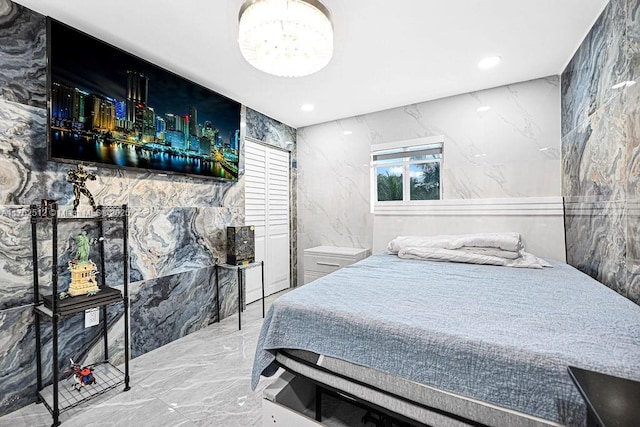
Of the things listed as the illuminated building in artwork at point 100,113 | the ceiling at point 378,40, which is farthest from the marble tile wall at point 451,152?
the illuminated building in artwork at point 100,113

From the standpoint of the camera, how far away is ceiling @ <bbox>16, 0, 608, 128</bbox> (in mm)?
1743

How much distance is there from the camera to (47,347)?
1.81 meters

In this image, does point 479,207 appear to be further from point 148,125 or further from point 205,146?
point 148,125

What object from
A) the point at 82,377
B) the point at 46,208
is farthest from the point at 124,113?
the point at 82,377

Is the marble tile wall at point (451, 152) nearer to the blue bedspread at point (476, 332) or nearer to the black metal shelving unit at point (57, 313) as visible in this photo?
the blue bedspread at point (476, 332)

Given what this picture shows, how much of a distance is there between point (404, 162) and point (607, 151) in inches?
73.3

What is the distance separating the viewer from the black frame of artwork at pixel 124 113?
1.80 meters

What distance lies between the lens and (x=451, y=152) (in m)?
3.12

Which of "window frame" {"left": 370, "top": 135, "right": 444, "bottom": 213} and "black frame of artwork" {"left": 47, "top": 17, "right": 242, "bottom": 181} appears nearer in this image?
"black frame of artwork" {"left": 47, "top": 17, "right": 242, "bottom": 181}

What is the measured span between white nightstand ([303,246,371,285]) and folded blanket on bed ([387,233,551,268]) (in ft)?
2.52

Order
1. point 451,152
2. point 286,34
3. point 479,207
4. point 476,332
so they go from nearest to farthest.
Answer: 1. point 476,332
2. point 286,34
3. point 479,207
4. point 451,152

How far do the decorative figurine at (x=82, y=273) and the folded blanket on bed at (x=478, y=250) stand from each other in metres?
2.42

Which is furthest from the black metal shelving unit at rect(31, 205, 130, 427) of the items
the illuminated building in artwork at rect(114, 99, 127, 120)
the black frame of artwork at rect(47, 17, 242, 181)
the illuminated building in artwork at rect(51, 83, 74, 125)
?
the illuminated building in artwork at rect(114, 99, 127, 120)

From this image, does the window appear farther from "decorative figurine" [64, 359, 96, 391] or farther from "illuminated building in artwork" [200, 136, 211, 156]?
"decorative figurine" [64, 359, 96, 391]
